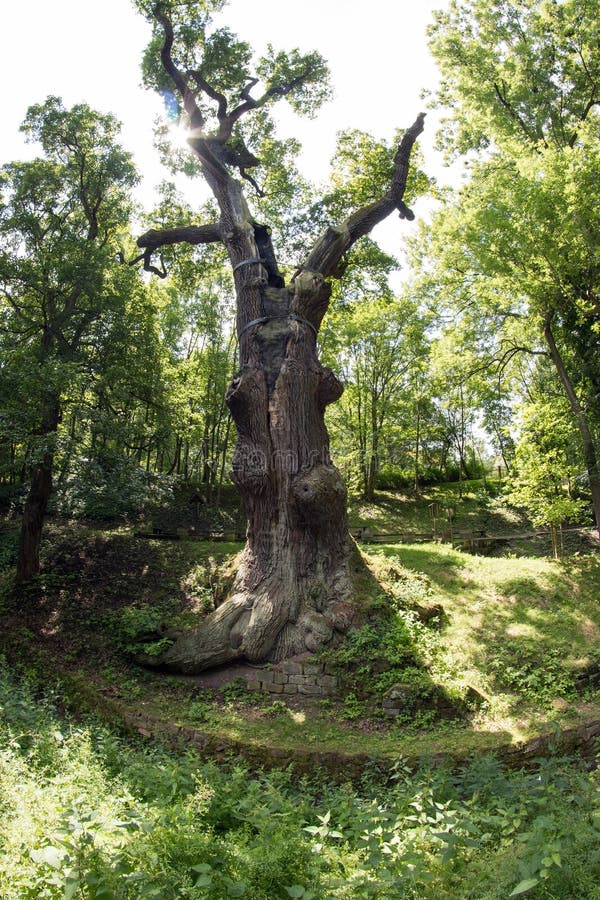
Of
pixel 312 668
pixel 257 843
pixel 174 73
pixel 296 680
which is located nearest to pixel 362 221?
pixel 174 73

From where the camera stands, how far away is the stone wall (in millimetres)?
7957

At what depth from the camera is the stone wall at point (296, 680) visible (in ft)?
26.1

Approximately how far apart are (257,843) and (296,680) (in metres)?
4.53

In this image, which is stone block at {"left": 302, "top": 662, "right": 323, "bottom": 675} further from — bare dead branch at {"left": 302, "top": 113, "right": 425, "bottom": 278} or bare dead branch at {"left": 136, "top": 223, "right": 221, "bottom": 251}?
bare dead branch at {"left": 136, "top": 223, "right": 221, "bottom": 251}

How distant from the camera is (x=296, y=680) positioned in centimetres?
807

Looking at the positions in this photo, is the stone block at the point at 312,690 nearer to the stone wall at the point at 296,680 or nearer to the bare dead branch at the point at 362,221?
the stone wall at the point at 296,680

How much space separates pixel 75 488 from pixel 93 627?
2.59 meters

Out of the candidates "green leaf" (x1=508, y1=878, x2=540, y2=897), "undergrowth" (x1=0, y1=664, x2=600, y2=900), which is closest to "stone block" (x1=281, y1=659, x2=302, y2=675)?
"undergrowth" (x1=0, y1=664, x2=600, y2=900)

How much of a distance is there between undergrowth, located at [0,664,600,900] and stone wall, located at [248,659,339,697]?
3.19 metres

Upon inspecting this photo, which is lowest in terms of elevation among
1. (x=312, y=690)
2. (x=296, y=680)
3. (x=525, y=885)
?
(x=312, y=690)

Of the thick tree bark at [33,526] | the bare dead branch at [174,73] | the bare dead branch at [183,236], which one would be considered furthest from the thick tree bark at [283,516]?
the bare dead branch at [174,73]

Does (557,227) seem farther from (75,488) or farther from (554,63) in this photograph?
Result: (75,488)

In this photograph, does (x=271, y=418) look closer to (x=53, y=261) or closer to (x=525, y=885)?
(x=53, y=261)

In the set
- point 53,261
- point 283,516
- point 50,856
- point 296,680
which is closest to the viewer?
point 50,856
